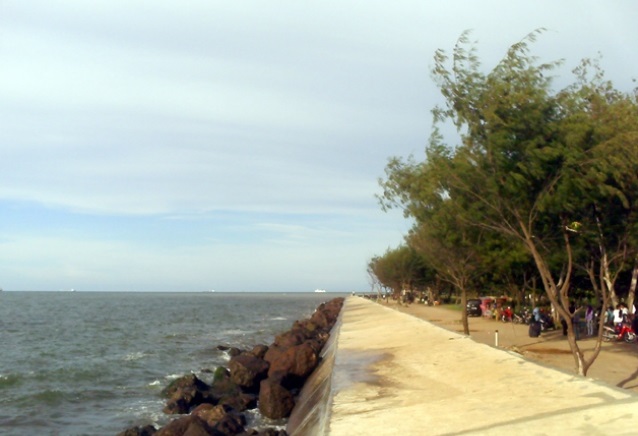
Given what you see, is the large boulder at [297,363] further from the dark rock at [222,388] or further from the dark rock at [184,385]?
the dark rock at [184,385]

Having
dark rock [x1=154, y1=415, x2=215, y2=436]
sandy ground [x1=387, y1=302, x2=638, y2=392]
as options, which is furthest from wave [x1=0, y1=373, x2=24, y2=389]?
sandy ground [x1=387, y1=302, x2=638, y2=392]

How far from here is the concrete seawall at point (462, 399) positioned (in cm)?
844

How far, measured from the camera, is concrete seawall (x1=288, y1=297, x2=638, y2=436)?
8438 mm

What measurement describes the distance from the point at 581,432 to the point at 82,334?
150 feet

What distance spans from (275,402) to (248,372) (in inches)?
181

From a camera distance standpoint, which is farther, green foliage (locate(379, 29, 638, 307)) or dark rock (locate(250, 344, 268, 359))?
dark rock (locate(250, 344, 268, 359))

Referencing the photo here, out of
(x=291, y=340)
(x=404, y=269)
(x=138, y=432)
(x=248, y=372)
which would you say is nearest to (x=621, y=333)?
(x=291, y=340)

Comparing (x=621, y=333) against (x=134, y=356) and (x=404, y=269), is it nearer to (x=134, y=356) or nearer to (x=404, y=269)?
(x=134, y=356)

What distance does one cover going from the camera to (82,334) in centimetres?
4909

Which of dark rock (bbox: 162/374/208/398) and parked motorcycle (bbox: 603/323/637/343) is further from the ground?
parked motorcycle (bbox: 603/323/637/343)

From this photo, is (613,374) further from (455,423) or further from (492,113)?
(455,423)

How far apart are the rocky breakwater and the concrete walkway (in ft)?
6.92

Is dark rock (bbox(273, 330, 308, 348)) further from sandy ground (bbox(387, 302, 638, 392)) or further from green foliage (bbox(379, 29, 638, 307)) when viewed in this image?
green foliage (bbox(379, 29, 638, 307))

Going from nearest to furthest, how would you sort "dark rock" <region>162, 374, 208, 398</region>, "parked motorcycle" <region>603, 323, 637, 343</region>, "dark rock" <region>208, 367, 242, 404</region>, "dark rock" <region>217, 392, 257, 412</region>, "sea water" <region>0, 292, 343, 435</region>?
"dark rock" <region>217, 392, 257, 412</region>
"sea water" <region>0, 292, 343, 435</region>
"dark rock" <region>208, 367, 242, 404</region>
"dark rock" <region>162, 374, 208, 398</region>
"parked motorcycle" <region>603, 323, 637, 343</region>
